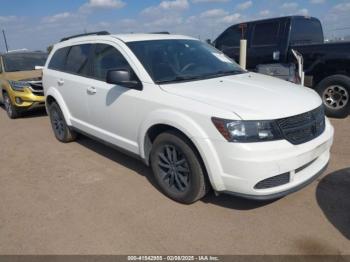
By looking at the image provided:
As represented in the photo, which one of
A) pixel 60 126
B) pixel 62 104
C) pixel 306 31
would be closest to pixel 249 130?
pixel 62 104

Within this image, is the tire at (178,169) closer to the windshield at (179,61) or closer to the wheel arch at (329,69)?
the windshield at (179,61)

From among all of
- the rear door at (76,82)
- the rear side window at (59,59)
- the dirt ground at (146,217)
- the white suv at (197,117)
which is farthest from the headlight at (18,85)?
the dirt ground at (146,217)

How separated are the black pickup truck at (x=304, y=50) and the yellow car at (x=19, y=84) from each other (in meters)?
4.93

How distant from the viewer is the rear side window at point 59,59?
557 cm

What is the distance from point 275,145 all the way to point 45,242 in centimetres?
229

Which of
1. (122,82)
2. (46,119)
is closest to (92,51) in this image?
(122,82)

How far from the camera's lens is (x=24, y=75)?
28.0 ft

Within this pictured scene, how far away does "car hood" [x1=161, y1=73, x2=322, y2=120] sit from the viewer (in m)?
2.98

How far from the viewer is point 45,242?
3064 mm

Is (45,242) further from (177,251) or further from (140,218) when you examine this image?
(177,251)

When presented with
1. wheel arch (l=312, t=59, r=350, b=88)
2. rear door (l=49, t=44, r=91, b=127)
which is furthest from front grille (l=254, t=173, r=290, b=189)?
wheel arch (l=312, t=59, r=350, b=88)

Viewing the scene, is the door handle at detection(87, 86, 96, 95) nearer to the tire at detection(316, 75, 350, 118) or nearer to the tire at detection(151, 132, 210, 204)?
the tire at detection(151, 132, 210, 204)

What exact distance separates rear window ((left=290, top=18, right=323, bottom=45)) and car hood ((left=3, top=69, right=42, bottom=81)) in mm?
6303

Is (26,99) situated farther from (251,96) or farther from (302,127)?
(302,127)
